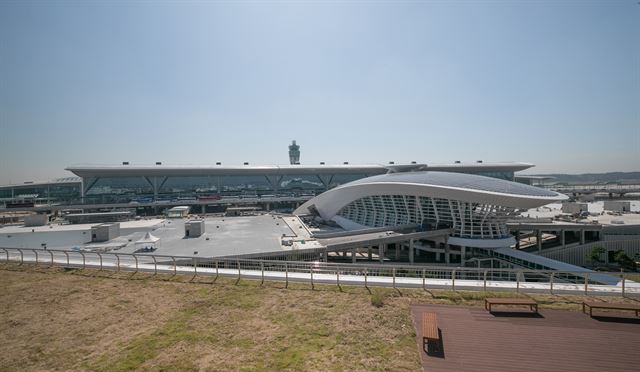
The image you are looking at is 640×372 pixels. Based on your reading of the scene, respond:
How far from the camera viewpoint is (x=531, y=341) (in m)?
8.04

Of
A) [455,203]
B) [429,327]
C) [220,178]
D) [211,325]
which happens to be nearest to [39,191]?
[220,178]

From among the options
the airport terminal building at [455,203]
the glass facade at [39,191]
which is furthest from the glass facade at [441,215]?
the glass facade at [39,191]

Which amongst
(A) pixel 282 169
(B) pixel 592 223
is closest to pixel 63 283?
(B) pixel 592 223

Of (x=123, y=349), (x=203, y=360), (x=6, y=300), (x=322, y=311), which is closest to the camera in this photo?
(x=203, y=360)

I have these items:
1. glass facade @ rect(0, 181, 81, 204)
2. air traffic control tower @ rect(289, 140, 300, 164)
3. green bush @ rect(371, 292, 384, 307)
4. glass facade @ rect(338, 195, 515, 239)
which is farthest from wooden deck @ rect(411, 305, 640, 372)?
air traffic control tower @ rect(289, 140, 300, 164)

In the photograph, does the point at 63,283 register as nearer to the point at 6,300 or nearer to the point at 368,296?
the point at 6,300

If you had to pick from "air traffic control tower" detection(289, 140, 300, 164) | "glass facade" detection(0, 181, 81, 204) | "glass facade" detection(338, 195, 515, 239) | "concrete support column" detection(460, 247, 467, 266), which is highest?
"air traffic control tower" detection(289, 140, 300, 164)

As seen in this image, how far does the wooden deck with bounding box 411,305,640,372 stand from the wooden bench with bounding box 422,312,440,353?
0.69ft

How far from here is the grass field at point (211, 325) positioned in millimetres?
7867

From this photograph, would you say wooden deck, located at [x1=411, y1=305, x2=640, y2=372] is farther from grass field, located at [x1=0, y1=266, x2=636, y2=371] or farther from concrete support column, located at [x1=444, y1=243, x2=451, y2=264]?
concrete support column, located at [x1=444, y1=243, x2=451, y2=264]

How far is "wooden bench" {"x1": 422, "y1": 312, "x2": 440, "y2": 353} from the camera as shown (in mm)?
7672

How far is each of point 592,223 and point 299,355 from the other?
51.0m

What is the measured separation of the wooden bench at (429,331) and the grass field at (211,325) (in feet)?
1.19

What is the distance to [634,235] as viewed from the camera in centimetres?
4041
